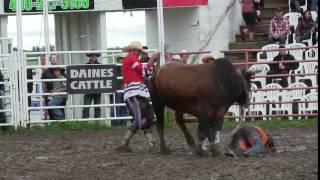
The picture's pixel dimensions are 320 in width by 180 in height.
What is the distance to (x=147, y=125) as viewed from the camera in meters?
10.6

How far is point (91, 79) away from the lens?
1528 cm

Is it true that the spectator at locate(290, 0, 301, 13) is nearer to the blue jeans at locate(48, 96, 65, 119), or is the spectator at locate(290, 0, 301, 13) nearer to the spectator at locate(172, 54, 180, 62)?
the spectator at locate(172, 54, 180, 62)

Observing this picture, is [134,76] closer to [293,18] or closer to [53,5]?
[53,5]

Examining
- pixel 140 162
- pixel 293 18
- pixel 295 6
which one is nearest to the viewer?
pixel 140 162

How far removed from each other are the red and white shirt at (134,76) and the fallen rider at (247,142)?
165 cm

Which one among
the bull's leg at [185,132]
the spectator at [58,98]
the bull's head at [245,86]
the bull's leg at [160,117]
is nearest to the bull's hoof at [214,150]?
the bull's leg at [185,132]

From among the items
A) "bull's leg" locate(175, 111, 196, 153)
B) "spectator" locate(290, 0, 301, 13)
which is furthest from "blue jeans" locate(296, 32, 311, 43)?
"bull's leg" locate(175, 111, 196, 153)

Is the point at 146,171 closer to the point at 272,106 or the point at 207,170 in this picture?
the point at 207,170

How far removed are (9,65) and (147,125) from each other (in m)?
5.41

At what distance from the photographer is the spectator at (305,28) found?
1812 centimetres

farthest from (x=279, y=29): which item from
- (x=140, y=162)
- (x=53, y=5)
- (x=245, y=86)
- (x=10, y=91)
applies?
(x=140, y=162)

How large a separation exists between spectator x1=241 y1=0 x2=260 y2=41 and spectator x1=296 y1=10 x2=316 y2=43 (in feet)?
5.78

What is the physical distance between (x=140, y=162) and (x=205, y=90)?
49.0 inches

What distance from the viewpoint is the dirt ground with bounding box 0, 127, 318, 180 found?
809 cm
